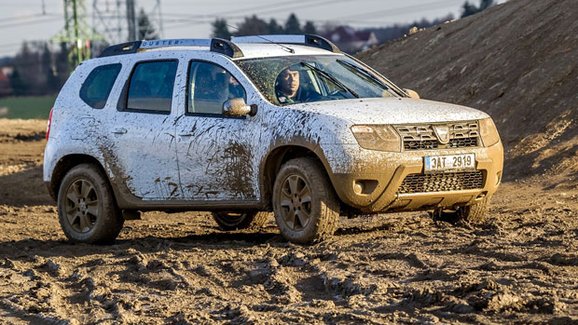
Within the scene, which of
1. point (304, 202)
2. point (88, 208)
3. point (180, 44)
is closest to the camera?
point (304, 202)

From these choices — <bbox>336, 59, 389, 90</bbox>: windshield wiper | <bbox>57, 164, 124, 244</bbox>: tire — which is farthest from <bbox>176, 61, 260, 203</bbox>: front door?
<bbox>336, 59, 389, 90</bbox>: windshield wiper

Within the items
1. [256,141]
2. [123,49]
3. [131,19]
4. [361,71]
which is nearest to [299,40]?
[361,71]

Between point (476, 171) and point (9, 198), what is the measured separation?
950 cm

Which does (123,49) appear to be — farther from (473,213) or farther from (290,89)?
(473,213)

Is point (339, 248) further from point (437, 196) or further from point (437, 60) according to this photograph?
point (437, 60)

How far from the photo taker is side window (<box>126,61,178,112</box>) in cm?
1154

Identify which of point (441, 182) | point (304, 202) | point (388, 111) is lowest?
point (304, 202)

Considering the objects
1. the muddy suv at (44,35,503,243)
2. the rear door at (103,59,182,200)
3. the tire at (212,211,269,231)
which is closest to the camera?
the muddy suv at (44,35,503,243)

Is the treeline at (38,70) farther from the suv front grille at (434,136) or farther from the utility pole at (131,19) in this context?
the suv front grille at (434,136)

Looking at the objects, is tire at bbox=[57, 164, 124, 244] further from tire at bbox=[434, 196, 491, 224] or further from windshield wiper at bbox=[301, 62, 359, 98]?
tire at bbox=[434, 196, 491, 224]

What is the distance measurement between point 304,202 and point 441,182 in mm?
1058

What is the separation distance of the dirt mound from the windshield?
3.90 meters

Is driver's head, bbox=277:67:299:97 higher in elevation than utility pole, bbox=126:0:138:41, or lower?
higher

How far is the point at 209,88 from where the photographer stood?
37.0ft
